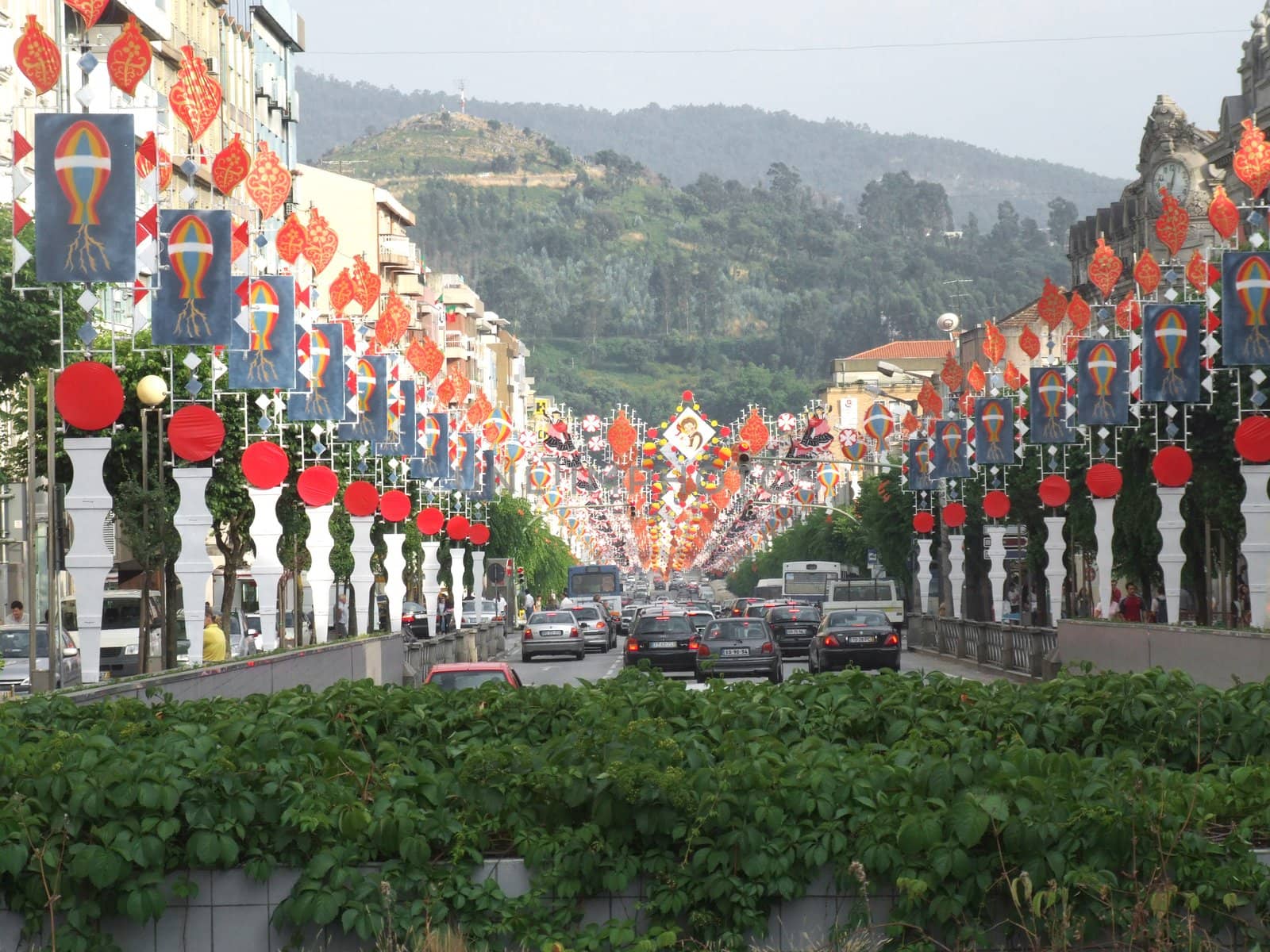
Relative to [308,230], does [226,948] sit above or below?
below

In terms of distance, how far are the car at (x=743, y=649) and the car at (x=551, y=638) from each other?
17950 mm

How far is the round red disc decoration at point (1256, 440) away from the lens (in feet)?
102

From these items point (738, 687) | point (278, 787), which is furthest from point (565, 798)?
point (738, 687)

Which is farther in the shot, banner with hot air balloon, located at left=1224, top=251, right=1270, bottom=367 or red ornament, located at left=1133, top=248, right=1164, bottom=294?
red ornament, located at left=1133, top=248, right=1164, bottom=294

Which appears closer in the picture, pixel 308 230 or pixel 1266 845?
pixel 1266 845

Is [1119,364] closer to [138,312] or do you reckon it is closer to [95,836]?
[138,312]

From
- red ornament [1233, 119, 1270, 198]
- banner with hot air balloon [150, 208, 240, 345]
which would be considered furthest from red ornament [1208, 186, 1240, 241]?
banner with hot air balloon [150, 208, 240, 345]

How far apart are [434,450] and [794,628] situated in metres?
13.7

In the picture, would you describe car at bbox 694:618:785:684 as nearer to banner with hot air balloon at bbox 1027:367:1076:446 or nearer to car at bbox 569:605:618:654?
banner with hot air balloon at bbox 1027:367:1076:446

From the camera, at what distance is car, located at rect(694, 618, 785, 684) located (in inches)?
1598

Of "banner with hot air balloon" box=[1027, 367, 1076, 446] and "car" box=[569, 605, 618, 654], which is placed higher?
"banner with hot air balloon" box=[1027, 367, 1076, 446]

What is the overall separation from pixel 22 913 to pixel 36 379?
34914mm

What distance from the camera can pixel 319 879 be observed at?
8188 millimetres

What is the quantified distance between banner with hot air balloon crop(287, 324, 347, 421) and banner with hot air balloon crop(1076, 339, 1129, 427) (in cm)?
1190
